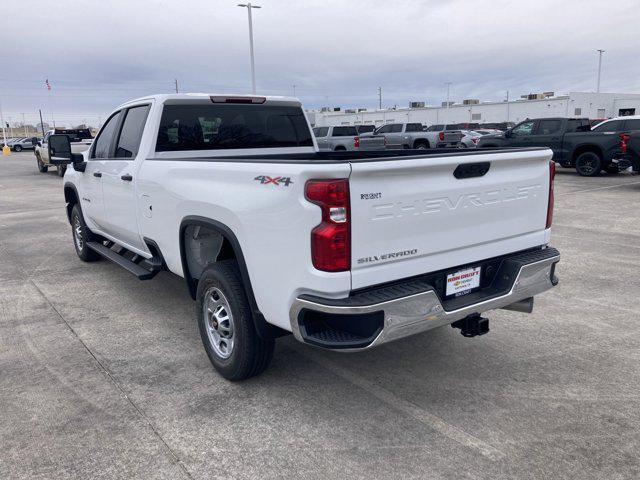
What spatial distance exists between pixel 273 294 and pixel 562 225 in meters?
7.74

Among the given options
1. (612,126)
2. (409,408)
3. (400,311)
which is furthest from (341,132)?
(400,311)

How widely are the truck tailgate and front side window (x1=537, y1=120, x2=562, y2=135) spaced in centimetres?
1528

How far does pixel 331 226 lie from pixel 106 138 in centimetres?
411

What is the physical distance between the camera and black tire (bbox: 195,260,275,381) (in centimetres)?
353

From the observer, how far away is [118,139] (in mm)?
5539

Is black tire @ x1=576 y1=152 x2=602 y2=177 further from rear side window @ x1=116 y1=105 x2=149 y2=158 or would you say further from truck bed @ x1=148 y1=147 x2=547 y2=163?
rear side window @ x1=116 y1=105 x2=149 y2=158

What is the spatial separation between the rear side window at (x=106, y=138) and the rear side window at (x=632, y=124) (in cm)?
1531

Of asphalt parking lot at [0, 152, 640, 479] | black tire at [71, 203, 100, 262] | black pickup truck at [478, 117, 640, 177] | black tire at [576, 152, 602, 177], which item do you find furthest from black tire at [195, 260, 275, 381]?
black tire at [576, 152, 602, 177]

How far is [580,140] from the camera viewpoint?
16.7m

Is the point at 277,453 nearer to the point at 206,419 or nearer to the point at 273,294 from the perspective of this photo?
the point at 206,419

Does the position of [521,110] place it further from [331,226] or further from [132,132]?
[331,226]

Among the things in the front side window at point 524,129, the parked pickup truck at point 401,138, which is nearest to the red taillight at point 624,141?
the front side window at point 524,129

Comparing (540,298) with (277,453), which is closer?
(277,453)

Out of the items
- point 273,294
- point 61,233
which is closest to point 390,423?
point 273,294
